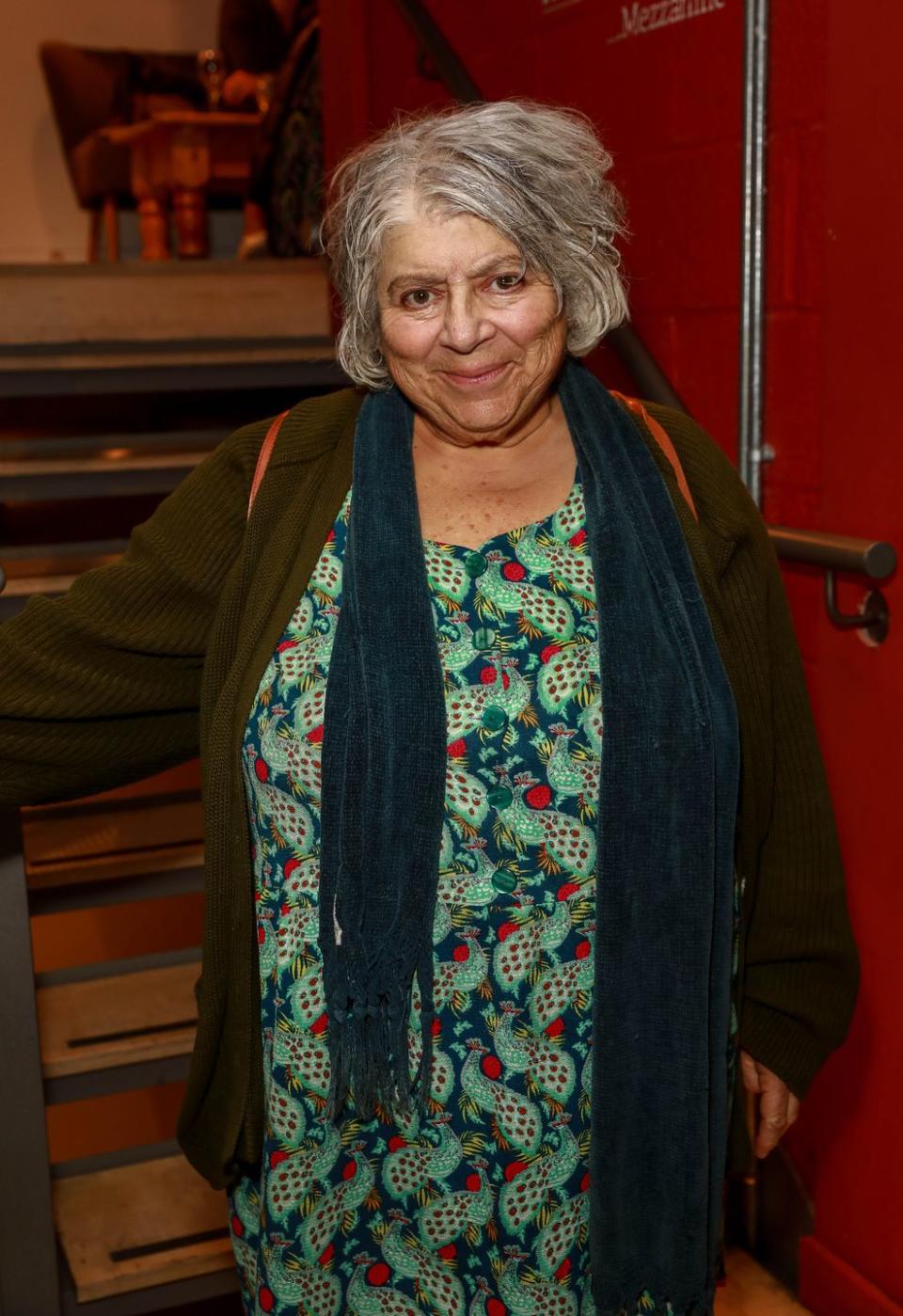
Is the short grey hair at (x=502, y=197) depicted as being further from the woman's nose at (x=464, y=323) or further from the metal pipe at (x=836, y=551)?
the metal pipe at (x=836, y=551)

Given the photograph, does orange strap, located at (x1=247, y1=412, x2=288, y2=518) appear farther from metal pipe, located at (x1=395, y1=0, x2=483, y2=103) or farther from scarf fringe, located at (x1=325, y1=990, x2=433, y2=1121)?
metal pipe, located at (x1=395, y1=0, x2=483, y2=103)

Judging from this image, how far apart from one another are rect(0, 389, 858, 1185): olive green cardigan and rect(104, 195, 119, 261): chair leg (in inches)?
194

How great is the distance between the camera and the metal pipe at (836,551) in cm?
200

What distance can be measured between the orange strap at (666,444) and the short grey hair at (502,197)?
0.11 m

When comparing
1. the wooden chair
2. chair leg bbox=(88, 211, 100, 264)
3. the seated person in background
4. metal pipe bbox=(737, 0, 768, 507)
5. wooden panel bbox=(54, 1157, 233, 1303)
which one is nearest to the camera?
metal pipe bbox=(737, 0, 768, 507)

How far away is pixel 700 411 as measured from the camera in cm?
252

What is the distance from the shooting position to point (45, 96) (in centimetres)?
668

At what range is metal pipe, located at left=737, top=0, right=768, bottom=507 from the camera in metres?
2.16

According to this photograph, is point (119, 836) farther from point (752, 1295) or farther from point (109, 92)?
point (109, 92)

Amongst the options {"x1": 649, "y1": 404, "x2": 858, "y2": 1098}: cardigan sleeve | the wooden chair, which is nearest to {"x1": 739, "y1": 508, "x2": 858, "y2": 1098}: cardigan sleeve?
{"x1": 649, "y1": 404, "x2": 858, "y2": 1098}: cardigan sleeve

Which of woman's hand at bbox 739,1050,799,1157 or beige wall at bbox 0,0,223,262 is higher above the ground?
beige wall at bbox 0,0,223,262

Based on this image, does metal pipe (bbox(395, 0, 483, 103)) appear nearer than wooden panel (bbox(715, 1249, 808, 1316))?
No

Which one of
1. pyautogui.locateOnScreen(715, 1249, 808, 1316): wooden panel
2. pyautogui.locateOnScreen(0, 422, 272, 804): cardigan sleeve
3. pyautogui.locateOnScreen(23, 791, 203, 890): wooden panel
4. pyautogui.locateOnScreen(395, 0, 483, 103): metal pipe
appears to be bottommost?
pyautogui.locateOnScreen(715, 1249, 808, 1316): wooden panel

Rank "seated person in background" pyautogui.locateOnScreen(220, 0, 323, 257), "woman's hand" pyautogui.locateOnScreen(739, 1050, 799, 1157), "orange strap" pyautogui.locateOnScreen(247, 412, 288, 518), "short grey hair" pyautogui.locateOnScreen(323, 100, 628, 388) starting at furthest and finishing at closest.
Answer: "seated person in background" pyautogui.locateOnScreen(220, 0, 323, 257) → "woman's hand" pyautogui.locateOnScreen(739, 1050, 799, 1157) → "orange strap" pyautogui.locateOnScreen(247, 412, 288, 518) → "short grey hair" pyautogui.locateOnScreen(323, 100, 628, 388)
